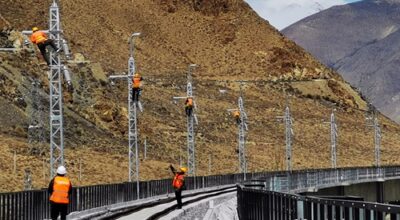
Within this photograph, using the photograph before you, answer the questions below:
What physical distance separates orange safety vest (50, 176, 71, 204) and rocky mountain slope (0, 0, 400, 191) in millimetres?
57732

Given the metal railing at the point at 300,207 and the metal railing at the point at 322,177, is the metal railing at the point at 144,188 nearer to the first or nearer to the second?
the metal railing at the point at 322,177

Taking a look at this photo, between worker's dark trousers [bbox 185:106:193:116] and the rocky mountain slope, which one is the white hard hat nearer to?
worker's dark trousers [bbox 185:106:193:116]

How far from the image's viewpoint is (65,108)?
10438 centimetres

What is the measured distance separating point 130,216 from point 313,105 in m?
129

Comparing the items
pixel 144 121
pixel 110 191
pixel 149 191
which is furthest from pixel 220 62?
pixel 110 191

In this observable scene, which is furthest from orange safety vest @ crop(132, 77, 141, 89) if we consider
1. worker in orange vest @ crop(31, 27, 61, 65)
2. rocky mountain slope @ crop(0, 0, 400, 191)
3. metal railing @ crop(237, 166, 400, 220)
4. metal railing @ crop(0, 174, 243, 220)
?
rocky mountain slope @ crop(0, 0, 400, 191)

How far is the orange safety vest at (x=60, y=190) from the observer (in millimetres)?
24469

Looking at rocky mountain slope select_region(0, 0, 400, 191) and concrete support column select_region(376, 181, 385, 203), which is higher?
rocky mountain slope select_region(0, 0, 400, 191)

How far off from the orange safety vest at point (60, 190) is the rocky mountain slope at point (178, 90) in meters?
57.7

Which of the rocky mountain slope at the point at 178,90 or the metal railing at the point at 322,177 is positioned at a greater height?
the rocky mountain slope at the point at 178,90

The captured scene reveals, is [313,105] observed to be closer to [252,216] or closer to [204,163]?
[204,163]

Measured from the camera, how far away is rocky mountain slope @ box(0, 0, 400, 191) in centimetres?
10038

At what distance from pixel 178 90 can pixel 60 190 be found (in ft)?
417

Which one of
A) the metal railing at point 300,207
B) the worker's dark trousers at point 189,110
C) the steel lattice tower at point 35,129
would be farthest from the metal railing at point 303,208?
the steel lattice tower at point 35,129
